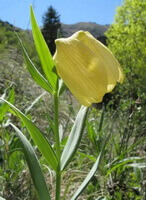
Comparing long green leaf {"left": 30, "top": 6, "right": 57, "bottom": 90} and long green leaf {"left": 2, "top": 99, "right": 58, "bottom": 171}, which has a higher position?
long green leaf {"left": 30, "top": 6, "right": 57, "bottom": 90}

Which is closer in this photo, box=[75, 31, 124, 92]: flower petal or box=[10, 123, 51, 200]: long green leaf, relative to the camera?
box=[75, 31, 124, 92]: flower petal

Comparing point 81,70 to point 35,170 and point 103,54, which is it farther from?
point 35,170

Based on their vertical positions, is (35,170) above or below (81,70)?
below

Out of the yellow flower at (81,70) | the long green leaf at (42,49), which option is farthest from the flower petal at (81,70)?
the long green leaf at (42,49)

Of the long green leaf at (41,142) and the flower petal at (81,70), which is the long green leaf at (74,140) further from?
the flower petal at (81,70)

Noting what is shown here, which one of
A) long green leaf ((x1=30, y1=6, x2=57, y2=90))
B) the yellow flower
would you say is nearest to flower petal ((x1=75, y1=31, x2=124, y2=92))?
the yellow flower

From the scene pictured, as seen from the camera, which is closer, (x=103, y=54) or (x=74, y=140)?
(x=103, y=54)

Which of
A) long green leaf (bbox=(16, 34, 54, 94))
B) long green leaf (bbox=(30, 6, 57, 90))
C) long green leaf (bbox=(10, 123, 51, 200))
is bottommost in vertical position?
long green leaf (bbox=(10, 123, 51, 200))

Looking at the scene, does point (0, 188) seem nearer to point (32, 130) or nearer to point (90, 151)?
point (32, 130)

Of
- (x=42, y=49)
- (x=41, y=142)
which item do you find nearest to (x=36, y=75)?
(x=42, y=49)

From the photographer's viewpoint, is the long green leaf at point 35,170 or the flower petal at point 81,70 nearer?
the flower petal at point 81,70

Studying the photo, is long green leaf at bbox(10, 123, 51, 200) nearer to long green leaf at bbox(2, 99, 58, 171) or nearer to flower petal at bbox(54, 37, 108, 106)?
long green leaf at bbox(2, 99, 58, 171)
